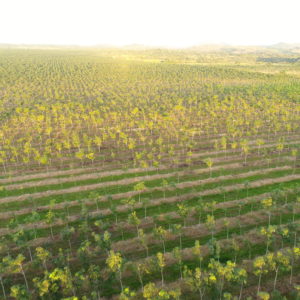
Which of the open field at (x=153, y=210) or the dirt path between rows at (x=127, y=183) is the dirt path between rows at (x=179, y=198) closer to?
the open field at (x=153, y=210)

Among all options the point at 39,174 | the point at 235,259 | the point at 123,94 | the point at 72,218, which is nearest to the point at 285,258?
the point at 235,259

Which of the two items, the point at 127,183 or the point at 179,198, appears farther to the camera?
the point at 127,183

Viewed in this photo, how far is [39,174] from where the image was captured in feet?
205

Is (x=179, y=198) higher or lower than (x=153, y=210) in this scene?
higher

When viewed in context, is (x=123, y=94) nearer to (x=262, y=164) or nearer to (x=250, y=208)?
(x=262, y=164)

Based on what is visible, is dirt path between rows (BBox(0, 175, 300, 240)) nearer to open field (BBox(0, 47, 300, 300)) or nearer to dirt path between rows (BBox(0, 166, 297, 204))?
open field (BBox(0, 47, 300, 300))

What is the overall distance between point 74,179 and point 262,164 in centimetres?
4359

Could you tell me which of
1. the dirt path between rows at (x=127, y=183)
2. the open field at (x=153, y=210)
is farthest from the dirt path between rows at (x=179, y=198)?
the dirt path between rows at (x=127, y=183)

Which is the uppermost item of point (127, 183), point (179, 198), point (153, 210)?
point (127, 183)

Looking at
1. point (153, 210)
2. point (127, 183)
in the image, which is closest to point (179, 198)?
point (153, 210)

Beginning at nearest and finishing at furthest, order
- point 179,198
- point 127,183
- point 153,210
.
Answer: point 153,210, point 179,198, point 127,183

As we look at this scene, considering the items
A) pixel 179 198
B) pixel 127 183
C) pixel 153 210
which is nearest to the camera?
pixel 153 210

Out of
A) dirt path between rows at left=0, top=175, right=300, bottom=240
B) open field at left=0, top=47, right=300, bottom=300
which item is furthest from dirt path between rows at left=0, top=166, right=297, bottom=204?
dirt path between rows at left=0, top=175, right=300, bottom=240

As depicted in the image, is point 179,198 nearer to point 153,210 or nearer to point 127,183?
point 153,210
